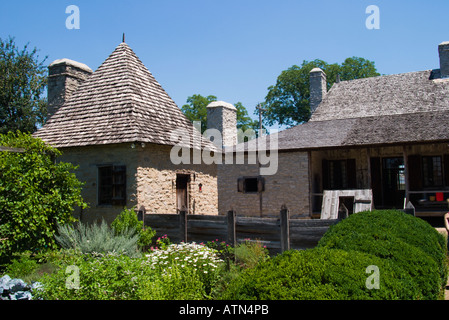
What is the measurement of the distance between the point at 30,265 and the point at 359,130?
13646 millimetres

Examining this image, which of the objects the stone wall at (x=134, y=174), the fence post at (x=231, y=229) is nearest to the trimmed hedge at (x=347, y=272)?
the fence post at (x=231, y=229)

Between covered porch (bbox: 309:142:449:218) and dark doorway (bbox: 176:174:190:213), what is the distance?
6043mm

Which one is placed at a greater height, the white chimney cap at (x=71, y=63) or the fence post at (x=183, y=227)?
the white chimney cap at (x=71, y=63)

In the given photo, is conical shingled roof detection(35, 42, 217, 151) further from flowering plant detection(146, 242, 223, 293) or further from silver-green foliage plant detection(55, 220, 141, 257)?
flowering plant detection(146, 242, 223, 293)

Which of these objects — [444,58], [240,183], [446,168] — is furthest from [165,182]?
[444,58]

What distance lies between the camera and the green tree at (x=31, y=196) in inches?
307

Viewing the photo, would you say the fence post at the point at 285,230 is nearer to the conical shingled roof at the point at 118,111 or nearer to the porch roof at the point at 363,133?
the conical shingled roof at the point at 118,111

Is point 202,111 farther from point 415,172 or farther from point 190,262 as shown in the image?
point 190,262

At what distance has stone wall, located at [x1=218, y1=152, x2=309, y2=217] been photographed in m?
16.6

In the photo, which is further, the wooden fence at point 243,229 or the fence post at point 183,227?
the fence post at point 183,227

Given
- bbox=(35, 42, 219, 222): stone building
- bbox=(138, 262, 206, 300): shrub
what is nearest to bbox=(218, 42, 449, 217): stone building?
bbox=(35, 42, 219, 222): stone building

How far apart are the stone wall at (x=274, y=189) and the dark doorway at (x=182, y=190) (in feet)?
16.5

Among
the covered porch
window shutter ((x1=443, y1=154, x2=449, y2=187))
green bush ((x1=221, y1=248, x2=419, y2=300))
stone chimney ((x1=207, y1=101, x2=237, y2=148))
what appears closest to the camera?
green bush ((x1=221, y1=248, x2=419, y2=300))
